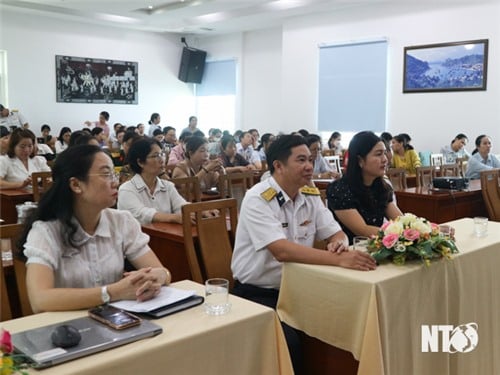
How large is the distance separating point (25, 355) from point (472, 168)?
20.6 ft

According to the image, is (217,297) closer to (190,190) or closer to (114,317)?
(114,317)

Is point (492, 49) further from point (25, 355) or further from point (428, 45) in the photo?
point (25, 355)

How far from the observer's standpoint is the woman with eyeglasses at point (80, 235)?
1.72 metres

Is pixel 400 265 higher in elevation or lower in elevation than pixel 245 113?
lower

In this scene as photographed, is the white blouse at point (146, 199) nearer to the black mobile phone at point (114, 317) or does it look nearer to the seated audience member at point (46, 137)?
the black mobile phone at point (114, 317)

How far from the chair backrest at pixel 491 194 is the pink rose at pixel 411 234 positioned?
321 cm

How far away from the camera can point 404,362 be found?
1.94 metres

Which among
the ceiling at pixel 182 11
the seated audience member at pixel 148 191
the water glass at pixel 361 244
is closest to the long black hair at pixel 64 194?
the water glass at pixel 361 244

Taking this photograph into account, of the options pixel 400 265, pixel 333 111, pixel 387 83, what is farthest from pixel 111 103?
pixel 400 265

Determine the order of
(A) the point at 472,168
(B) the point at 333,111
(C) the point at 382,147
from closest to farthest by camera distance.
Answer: (C) the point at 382,147 < (A) the point at 472,168 < (B) the point at 333,111

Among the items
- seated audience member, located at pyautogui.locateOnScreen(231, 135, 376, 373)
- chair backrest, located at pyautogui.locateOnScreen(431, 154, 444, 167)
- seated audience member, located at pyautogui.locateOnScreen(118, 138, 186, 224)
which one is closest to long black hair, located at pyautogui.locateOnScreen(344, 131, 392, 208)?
seated audience member, located at pyautogui.locateOnScreen(231, 135, 376, 373)

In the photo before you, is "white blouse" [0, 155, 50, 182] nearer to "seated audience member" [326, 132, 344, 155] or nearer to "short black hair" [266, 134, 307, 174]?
"short black hair" [266, 134, 307, 174]

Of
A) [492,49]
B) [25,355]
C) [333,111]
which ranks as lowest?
[25,355]

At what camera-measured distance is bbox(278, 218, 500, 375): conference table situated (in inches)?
72.0
